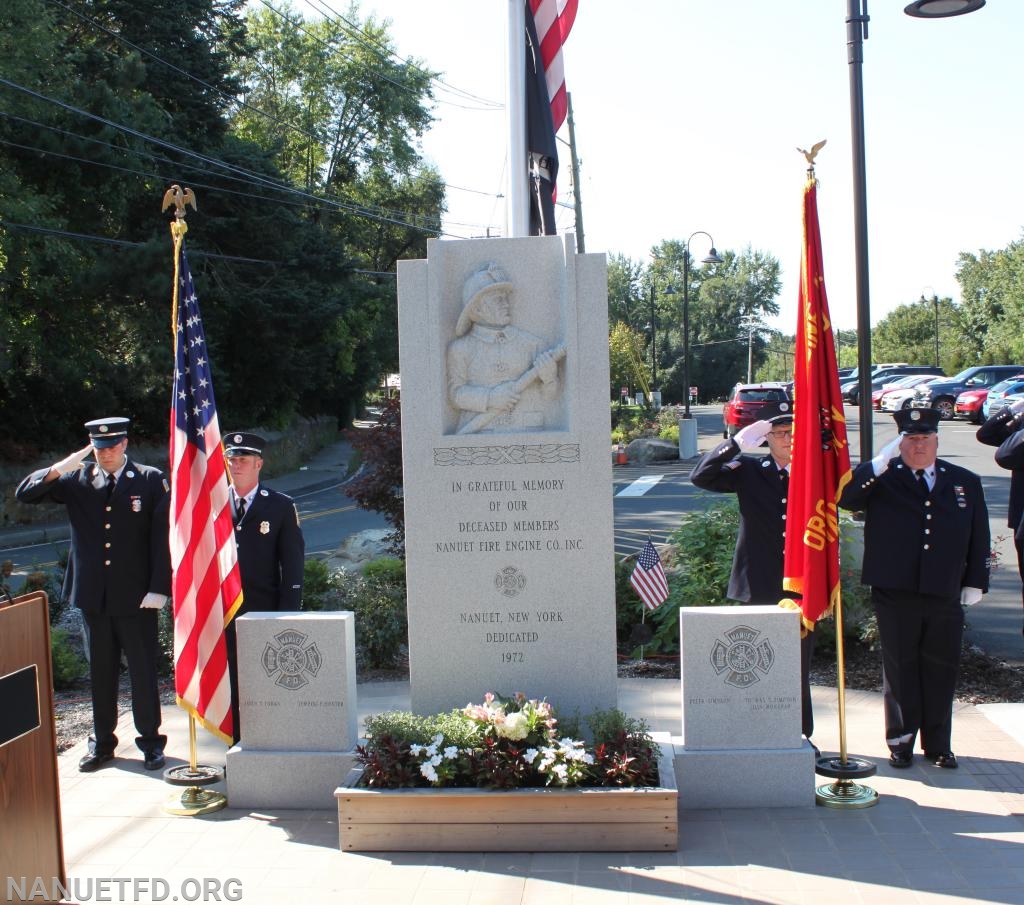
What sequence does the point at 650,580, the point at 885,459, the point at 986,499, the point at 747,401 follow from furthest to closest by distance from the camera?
the point at 747,401 < the point at 986,499 < the point at 650,580 < the point at 885,459

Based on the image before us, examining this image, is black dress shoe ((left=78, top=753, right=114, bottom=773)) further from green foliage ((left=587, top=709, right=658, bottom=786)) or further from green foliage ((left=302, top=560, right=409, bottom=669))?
green foliage ((left=587, top=709, right=658, bottom=786))

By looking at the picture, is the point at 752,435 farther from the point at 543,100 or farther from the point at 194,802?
the point at 194,802

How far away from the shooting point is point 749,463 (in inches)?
263

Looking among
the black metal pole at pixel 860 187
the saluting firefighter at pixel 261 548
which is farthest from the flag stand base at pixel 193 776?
the black metal pole at pixel 860 187

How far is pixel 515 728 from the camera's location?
5.47m

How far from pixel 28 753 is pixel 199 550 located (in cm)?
270

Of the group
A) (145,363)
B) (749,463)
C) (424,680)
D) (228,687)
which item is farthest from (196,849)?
(145,363)

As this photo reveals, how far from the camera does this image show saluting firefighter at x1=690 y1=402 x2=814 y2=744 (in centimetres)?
659

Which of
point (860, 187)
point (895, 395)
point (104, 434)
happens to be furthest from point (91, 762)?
point (895, 395)

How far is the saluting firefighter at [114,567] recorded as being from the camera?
675cm

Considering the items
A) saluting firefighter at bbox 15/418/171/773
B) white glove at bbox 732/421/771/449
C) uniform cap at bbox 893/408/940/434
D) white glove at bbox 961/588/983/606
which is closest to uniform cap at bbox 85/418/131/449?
saluting firefighter at bbox 15/418/171/773

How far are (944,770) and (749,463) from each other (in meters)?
2.12

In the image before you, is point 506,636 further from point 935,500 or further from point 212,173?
point 212,173

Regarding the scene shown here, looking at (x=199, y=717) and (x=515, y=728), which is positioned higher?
(x=515, y=728)
